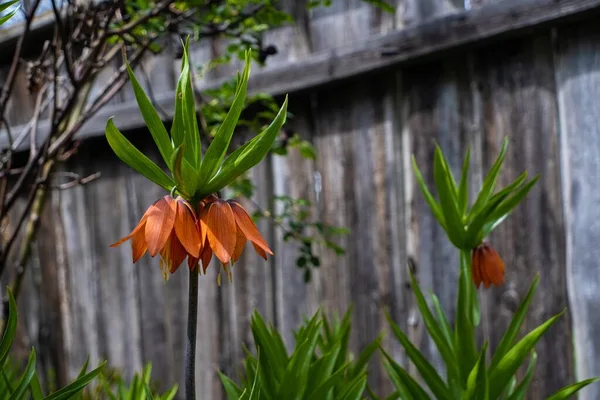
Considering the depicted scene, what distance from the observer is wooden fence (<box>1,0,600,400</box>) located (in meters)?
1.26

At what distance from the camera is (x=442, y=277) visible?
1.44 meters

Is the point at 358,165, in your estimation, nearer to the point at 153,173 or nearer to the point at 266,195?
the point at 266,195

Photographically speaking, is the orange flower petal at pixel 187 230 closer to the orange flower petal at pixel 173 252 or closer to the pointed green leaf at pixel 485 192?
the orange flower petal at pixel 173 252

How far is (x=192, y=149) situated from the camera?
53 cm

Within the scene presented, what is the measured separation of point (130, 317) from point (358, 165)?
979 millimetres

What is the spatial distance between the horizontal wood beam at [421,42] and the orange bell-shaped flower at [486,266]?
2.00 ft

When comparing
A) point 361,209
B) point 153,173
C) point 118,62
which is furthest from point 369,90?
point 153,173

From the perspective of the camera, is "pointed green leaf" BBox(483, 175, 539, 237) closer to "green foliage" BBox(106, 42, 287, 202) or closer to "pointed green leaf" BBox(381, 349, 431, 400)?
"pointed green leaf" BBox(381, 349, 431, 400)

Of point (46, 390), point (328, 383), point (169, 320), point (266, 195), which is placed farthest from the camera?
point (46, 390)

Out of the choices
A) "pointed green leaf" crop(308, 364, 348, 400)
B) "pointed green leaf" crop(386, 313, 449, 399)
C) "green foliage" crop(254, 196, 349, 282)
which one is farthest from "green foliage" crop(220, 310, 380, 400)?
"green foliage" crop(254, 196, 349, 282)

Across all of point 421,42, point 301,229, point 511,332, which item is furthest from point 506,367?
point 421,42

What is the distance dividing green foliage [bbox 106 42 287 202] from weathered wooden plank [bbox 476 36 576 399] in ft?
3.11

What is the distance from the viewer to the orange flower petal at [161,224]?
510mm

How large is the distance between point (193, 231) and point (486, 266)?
52 centimetres
